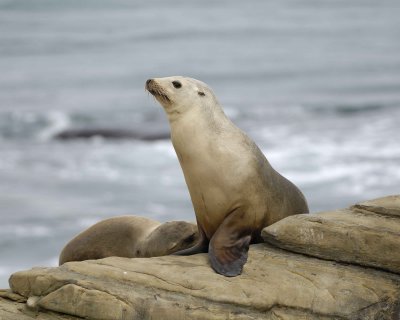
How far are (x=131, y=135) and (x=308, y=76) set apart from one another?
6.80 m

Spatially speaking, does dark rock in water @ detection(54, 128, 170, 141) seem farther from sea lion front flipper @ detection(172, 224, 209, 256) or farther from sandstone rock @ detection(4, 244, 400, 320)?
sandstone rock @ detection(4, 244, 400, 320)

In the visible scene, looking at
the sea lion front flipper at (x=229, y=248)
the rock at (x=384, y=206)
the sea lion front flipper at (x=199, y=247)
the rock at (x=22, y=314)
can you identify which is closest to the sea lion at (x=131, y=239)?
the sea lion front flipper at (x=199, y=247)

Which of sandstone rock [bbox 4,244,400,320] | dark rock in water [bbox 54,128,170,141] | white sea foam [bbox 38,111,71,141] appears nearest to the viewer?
sandstone rock [bbox 4,244,400,320]

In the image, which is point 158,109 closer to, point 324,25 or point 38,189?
point 38,189

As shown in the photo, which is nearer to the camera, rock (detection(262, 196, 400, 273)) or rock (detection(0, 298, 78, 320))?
rock (detection(0, 298, 78, 320))

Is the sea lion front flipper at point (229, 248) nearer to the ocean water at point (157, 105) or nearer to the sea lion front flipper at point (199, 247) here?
the sea lion front flipper at point (199, 247)

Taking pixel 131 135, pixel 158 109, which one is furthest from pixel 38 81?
pixel 131 135

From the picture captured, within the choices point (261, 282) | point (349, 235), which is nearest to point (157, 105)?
point (349, 235)

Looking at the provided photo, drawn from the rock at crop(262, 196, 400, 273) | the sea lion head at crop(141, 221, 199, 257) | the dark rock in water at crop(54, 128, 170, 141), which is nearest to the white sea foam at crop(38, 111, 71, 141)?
the dark rock in water at crop(54, 128, 170, 141)

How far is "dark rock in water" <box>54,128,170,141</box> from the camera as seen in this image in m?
19.3

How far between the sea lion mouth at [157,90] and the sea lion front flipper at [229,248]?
31.8 inches

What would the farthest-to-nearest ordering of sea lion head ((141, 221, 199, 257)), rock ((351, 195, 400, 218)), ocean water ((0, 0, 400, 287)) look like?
1. ocean water ((0, 0, 400, 287))
2. sea lion head ((141, 221, 199, 257))
3. rock ((351, 195, 400, 218))

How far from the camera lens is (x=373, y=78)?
24.5m

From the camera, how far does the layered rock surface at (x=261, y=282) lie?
6.60 m
